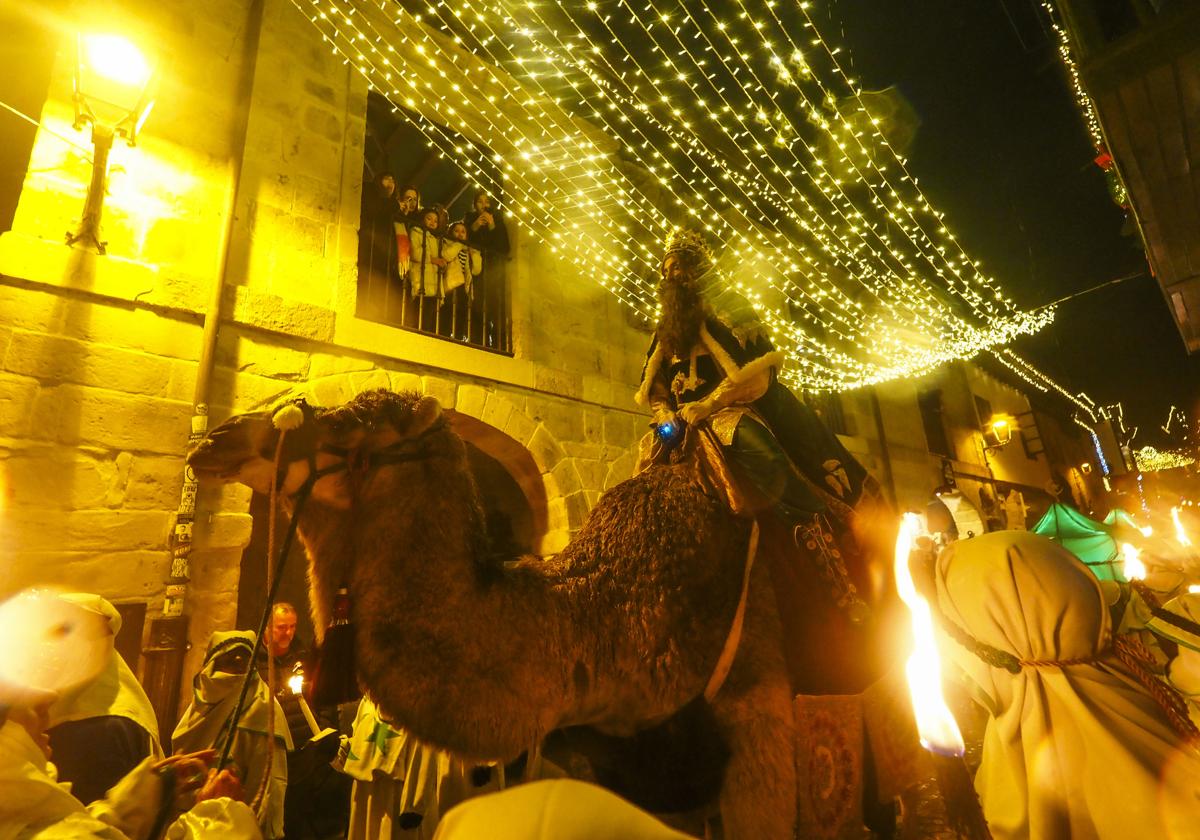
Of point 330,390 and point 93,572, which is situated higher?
point 330,390

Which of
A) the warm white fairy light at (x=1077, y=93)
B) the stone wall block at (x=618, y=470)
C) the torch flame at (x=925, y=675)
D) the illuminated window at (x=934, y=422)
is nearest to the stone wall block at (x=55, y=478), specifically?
the stone wall block at (x=618, y=470)

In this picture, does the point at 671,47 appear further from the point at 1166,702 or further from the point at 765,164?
the point at 1166,702

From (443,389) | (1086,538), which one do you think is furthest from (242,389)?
(1086,538)

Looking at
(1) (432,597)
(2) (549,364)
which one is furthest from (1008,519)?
(1) (432,597)

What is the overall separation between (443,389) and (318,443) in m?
4.11

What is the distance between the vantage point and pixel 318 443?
1927mm

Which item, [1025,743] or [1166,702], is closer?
[1166,702]

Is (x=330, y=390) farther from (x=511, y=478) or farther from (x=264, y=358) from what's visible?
(x=511, y=478)

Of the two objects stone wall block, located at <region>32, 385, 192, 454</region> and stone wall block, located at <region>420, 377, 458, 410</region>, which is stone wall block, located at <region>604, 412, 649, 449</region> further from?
stone wall block, located at <region>32, 385, 192, 454</region>

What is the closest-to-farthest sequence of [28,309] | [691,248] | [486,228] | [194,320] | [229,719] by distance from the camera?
[691,248] < [229,719] < [28,309] < [194,320] < [486,228]

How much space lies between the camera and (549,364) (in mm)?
7070

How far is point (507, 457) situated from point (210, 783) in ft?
16.4

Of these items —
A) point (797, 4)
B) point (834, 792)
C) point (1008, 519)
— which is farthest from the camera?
point (1008, 519)

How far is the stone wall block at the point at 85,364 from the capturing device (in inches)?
155
